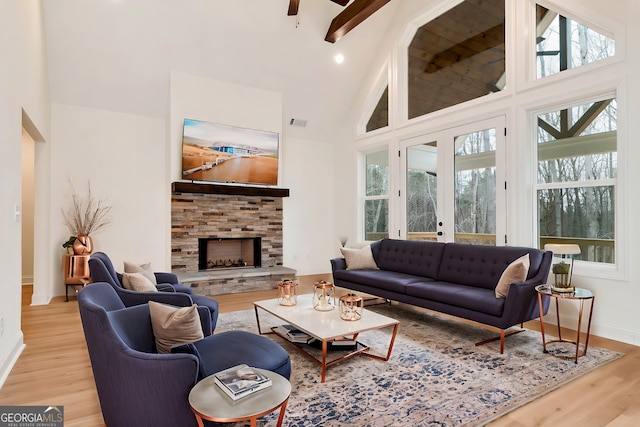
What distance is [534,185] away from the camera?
14.8 feet

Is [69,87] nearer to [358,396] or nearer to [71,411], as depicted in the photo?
[71,411]

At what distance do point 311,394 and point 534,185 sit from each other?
3.74 m

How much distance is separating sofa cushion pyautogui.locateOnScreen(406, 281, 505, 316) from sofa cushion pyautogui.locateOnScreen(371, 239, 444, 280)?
41 cm

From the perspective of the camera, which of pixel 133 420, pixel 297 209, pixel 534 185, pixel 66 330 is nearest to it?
pixel 133 420

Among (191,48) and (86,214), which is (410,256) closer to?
(191,48)

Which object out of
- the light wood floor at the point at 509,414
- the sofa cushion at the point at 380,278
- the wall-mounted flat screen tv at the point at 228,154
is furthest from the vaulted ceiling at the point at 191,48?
the light wood floor at the point at 509,414

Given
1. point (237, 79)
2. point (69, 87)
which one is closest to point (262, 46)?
point (237, 79)

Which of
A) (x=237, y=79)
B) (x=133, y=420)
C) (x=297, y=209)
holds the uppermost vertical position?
(x=237, y=79)

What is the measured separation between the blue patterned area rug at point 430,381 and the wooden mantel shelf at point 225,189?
3.32 m

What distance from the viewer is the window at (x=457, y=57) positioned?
5039 mm

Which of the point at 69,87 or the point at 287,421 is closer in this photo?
the point at 287,421

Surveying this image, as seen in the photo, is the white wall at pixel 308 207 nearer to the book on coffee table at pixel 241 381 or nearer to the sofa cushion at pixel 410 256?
the sofa cushion at pixel 410 256

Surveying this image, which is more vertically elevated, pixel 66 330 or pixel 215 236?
pixel 215 236

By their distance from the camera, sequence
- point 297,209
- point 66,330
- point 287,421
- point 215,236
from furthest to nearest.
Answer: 1. point 297,209
2. point 215,236
3. point 66,330
4. point 287,421
